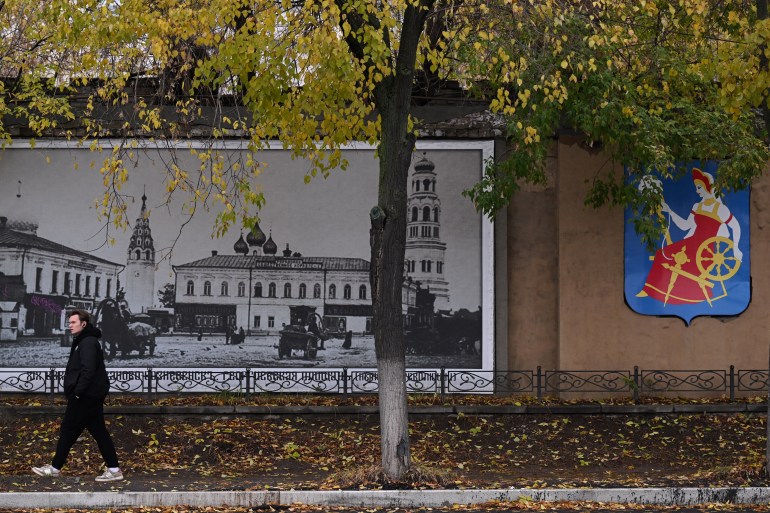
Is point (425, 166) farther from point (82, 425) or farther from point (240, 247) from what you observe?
point (82, 425)

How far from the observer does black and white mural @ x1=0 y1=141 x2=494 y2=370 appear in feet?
45.2

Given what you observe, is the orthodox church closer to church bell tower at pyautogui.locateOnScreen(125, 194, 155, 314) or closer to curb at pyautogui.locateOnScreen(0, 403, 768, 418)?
church bell tower at pyautogui.locateOnScreen(125, 194, 155, 314)

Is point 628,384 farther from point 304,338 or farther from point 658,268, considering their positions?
point 304,338

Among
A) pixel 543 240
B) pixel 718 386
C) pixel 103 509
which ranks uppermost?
pixel 543 240

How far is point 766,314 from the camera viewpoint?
13.7 m

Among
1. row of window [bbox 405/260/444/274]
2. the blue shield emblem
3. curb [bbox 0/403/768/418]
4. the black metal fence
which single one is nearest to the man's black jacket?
curb [bbox 0/403/768/418]

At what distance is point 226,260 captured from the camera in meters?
13.9

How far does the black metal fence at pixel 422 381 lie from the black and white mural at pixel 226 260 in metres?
0.28

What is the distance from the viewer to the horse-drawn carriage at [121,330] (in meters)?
13.8

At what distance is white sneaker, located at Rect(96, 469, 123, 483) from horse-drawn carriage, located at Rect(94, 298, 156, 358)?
167 inches

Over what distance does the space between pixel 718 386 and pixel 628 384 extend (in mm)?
1395

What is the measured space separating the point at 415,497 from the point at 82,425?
3405 mm

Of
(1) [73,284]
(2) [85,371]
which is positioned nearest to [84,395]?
(2) [85,371]

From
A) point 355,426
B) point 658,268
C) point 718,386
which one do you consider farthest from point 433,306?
point 718,386
